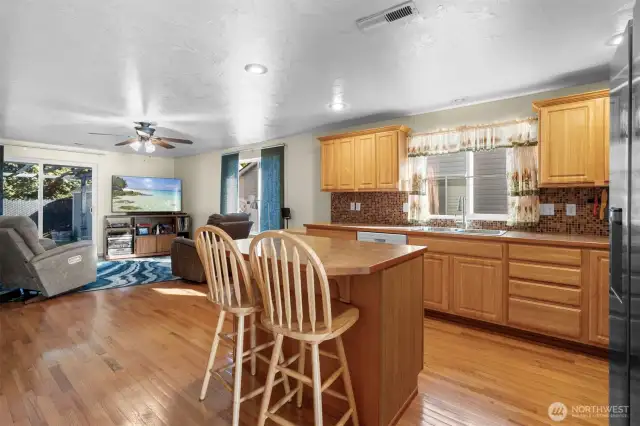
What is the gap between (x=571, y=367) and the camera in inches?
97.7

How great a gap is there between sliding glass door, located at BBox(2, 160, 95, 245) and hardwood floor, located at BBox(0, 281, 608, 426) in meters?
3.97

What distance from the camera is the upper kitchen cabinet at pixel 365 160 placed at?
414cm

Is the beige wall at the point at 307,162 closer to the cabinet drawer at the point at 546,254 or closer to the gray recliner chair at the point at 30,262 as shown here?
the cabinet drawer at the point at 546,254

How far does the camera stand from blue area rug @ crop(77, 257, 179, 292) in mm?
4820

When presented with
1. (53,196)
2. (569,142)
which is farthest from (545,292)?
(53,196)

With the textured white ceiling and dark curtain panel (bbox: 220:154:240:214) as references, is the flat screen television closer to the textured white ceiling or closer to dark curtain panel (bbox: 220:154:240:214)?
dark curtain panel (bbox: 220:154:240:214)

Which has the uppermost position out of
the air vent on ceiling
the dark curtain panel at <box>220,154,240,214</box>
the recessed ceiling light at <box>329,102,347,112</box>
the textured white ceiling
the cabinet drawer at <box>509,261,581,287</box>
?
the recessed ceiling light at <box>329,102,347,112</box>

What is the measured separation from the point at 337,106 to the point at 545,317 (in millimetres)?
2988

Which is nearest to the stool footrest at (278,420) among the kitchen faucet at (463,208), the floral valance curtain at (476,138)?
the kitchen faucet at (463,208)

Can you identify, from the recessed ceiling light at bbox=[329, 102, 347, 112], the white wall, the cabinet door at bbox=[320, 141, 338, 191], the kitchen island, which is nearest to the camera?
the kitchen island

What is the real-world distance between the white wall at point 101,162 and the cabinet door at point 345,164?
550cm

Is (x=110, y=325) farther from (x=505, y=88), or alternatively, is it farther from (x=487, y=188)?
(x=505, y=88)

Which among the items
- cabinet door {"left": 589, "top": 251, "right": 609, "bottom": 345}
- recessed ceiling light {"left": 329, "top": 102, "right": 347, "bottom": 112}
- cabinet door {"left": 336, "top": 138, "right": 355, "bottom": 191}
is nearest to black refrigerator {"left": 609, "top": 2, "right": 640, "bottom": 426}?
cabinet door {"left": 589, "top": 251, "right": 609, "bottom": 345}

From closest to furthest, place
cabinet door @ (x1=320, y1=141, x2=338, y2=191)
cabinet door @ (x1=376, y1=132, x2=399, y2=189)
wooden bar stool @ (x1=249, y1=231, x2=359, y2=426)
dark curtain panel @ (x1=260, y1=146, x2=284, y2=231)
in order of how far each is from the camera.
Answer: wooden bar stool @ (x1=249, y1=231, x2=359, y2=426) < cabinet door @ (x1=376, y1=132, x2=399, y2=189) < cabinet door @ (x1=320, y1=141, x2=338, y2=191) < dark curtain panel @ (x1=260, y1=146, x2=284, y2=231)
